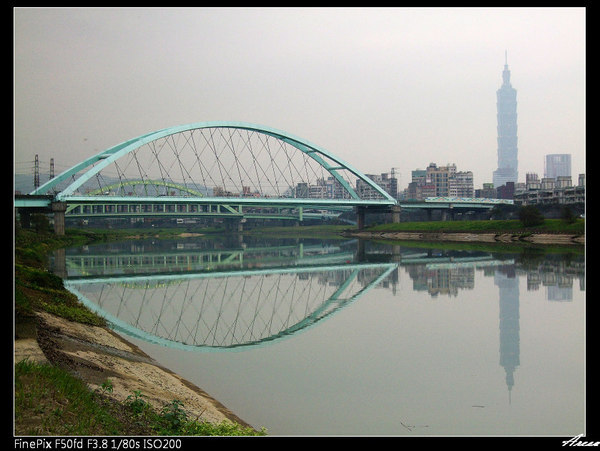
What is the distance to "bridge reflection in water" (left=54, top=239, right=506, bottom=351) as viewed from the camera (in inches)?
498

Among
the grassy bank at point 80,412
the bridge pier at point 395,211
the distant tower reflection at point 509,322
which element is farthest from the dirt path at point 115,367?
the bridge pier at point 395,211

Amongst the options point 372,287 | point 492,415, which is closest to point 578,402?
point 492,415

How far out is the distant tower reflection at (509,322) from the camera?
29.9 ft

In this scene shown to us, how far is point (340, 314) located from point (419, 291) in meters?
4.97

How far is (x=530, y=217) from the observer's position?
146 ft

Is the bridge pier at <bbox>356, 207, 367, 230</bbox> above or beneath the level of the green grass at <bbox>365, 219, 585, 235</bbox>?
above

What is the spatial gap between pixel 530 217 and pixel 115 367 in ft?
137

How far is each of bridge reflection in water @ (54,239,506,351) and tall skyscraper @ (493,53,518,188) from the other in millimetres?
161530

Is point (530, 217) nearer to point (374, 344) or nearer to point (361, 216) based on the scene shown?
point (361, 216)
